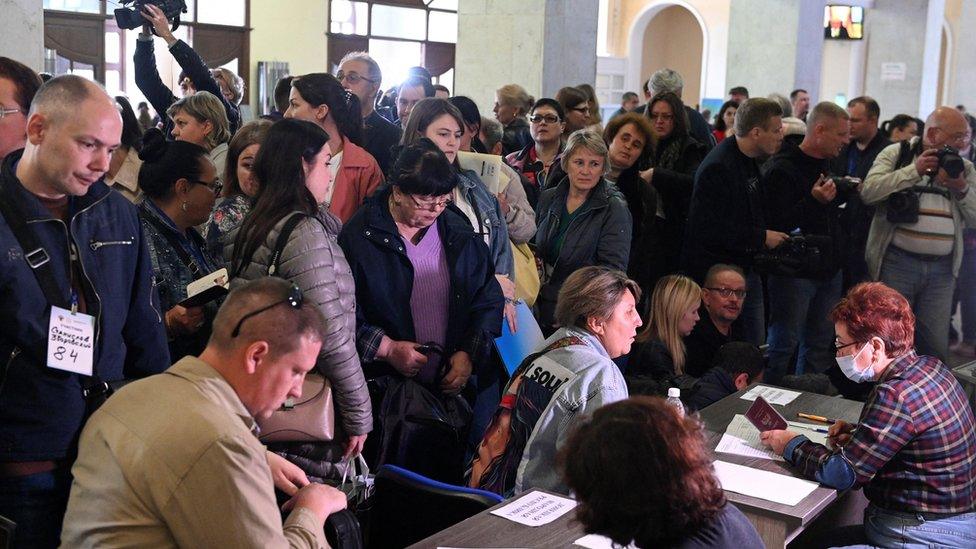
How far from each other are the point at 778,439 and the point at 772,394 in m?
0.89

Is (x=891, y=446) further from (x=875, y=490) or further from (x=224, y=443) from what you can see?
(x=224, y=443)

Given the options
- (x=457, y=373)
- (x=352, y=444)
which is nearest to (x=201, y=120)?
(x=457, y=373)

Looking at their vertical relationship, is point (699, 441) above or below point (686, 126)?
below

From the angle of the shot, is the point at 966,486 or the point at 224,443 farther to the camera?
the point at 966,486

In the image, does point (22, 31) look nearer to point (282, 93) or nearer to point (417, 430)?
point (282, 93)

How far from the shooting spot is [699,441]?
73.8 inches

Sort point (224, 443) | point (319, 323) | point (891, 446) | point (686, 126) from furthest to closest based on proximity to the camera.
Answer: point (686, 126), point (891, 446), point (319, 323), point (224, 443)

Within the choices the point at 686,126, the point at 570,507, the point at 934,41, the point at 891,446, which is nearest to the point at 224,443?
the point at 570,507

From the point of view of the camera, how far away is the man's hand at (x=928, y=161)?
558 cm

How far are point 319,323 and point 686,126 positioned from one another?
397 centimetres

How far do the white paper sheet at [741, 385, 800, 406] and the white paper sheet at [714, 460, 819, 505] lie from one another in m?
0.89

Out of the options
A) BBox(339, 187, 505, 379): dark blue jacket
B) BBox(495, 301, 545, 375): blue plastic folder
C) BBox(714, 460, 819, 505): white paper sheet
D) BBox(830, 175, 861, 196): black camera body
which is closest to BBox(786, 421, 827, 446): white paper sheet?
BBox(714, 460, 819, 505): white paper sheet

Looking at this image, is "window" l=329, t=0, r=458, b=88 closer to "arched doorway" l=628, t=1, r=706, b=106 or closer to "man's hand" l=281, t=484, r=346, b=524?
"arched doorway" l=628, t=1, r=706, b=106

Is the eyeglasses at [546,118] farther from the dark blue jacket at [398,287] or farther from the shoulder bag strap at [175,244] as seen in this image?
the shoulder bag strap at [175,244]
